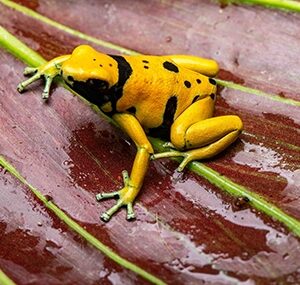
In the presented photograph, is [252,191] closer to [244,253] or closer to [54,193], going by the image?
[244,253]

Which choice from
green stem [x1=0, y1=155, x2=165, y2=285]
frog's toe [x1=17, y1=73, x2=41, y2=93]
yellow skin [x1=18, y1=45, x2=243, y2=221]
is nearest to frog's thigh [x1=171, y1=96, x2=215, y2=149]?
yellow skin [x1=18, y1=45, x2=243, y2=221]

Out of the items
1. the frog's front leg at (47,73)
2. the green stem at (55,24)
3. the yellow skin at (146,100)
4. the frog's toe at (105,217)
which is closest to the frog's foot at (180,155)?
the yellow skin at (146,100)

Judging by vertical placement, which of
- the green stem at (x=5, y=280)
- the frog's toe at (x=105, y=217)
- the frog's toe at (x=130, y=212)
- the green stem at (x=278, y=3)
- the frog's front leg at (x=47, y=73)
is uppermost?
the green stem at (x=278, y=3)

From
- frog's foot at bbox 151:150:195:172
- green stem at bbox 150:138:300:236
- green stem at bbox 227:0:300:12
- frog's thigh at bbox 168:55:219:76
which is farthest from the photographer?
green stem at bbox 227:0:300:12

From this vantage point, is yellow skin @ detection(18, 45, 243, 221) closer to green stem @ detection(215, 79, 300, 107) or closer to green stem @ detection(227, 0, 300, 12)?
green stem @ detection(215, 79, 300, 107)

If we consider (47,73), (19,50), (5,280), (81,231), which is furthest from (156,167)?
(19,50)

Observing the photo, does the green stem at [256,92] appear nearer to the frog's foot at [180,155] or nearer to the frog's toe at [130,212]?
the frog's foot at [180,155]

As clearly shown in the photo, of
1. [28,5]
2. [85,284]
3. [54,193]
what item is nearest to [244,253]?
[85,284]
